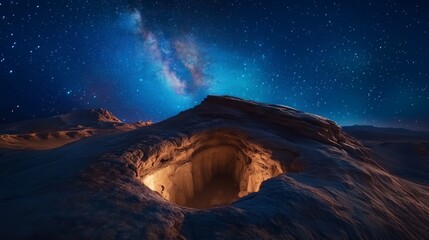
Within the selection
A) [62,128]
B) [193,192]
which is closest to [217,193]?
[193,192]

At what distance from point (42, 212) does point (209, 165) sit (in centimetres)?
851

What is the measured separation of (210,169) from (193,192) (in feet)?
5.12

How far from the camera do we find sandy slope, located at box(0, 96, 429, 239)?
138 inches

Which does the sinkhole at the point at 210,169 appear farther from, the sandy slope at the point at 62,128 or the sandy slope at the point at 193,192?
the sandy slope at the point at 62,128

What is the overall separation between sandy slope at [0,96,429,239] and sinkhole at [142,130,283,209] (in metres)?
0.07

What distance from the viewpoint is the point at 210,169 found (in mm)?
11797

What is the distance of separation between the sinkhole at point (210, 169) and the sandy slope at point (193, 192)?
0.07 meters

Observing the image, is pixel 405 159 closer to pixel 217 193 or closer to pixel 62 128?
pixel 217 193

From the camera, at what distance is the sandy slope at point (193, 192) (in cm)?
352

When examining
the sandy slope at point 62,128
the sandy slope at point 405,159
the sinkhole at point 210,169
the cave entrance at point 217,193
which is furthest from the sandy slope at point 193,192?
the sandy slope at point 62,128

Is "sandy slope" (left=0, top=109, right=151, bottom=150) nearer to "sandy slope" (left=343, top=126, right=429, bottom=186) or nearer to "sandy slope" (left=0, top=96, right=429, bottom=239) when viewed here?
"sandy slope" (left=0, top=96, right=429, bottom=239)

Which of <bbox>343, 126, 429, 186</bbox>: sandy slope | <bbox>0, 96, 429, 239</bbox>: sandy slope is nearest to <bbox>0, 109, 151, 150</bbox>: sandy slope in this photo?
<bbox>0, 96, 429, 239</bbox>: sandy slope

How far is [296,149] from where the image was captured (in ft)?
27.0

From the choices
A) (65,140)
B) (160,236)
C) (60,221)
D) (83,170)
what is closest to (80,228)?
(60,221)
